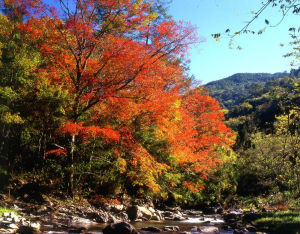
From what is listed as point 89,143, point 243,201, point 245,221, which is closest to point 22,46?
point 89,143

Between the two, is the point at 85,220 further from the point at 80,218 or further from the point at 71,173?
the point at 71,173

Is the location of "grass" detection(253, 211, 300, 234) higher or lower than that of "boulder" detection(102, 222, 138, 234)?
lower

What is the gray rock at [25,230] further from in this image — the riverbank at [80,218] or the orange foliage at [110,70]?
the orange foliage at [110,70]

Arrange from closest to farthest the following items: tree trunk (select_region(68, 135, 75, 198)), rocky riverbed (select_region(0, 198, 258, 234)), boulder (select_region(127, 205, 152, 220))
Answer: rocky riverbed (select_region(0, 198, 258, 234)) → tree trunk (select_region(68, 135, 75, 198)) → boulder (select_region(127, 205, 152, 220))

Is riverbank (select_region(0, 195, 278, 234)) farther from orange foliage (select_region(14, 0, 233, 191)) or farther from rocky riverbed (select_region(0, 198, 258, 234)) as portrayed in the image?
orange foliage (select_region(14, 0, 233, 191))

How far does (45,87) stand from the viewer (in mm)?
11461

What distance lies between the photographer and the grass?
10.1m

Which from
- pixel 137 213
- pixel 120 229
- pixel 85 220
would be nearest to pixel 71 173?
pixel 85 220

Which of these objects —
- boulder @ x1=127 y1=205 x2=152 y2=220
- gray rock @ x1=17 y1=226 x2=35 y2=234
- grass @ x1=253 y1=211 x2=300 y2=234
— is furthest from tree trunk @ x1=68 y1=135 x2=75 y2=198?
grass @ x1=253 y1=211 x2=300 y2=234

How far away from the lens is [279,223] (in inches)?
428

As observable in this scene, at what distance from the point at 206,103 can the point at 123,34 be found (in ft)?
48.0

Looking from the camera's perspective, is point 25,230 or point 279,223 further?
point 279,223

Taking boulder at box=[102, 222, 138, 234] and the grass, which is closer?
boulder at box=[102, 222, 138, 234]

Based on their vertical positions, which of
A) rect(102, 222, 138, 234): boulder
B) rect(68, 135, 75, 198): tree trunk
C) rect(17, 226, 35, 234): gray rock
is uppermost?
rect(68, 135, 75, 198): tree trunk
